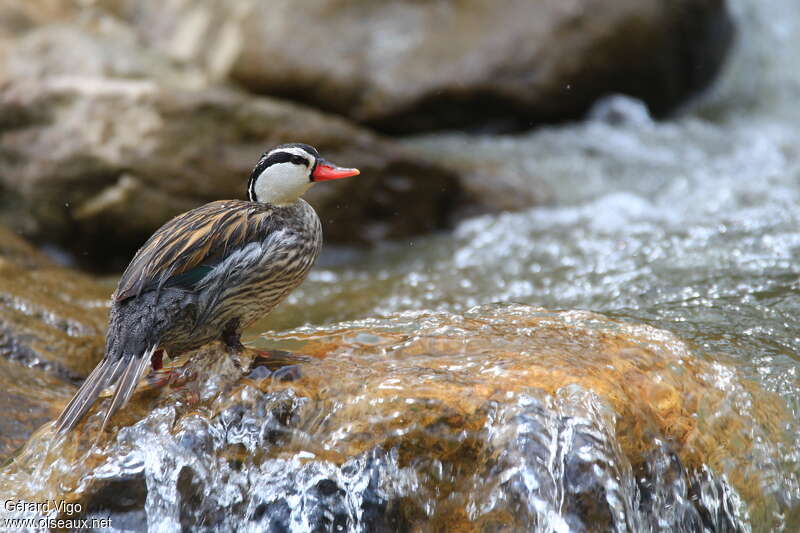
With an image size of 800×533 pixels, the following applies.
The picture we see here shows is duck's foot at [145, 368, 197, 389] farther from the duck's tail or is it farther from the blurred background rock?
the blurred background rock

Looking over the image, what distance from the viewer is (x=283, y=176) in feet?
12.6

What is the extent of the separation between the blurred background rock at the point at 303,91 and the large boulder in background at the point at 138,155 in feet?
0.04

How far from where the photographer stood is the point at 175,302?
336cm

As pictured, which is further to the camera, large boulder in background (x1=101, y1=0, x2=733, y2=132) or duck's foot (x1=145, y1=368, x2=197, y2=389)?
large boulder in background (x1=101, y1=0, x2=733, y2=132)

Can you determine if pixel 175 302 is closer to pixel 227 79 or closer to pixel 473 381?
pixel 473 381

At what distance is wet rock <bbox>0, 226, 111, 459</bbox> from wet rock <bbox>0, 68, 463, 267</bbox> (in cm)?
130

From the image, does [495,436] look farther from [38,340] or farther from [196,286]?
[38,340]

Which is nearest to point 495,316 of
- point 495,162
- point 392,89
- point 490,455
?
point 490,455

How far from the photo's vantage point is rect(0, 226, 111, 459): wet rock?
3863 mm

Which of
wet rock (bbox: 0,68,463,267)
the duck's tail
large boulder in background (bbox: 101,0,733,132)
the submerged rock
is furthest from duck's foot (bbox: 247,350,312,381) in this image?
large boulder in background (bbox: 101,0,733,132)

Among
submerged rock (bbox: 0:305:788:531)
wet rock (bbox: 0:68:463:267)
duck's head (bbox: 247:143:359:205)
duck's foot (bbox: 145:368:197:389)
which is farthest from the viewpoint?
wet rock (bbox: 0:68:463:267)

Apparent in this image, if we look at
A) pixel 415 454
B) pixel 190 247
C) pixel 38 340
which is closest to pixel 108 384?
→ pixel 190 247

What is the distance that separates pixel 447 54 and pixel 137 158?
3368 mm

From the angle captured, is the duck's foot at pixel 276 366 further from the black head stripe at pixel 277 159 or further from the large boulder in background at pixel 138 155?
the large boulder in background at pixel 138 155
